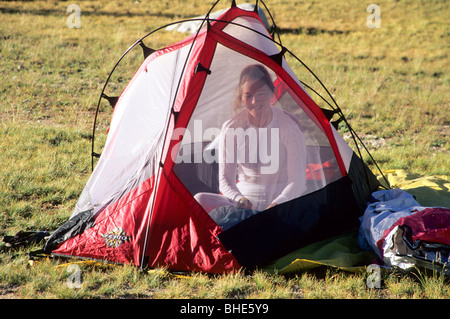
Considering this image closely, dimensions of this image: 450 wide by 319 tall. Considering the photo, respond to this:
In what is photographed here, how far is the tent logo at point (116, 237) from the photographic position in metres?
3.83

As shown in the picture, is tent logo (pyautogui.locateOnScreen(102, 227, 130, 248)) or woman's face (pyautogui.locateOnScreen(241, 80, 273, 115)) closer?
tent logo (pyautogui.locateOnScreen(102, 227, 130, 248))

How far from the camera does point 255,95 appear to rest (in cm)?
397

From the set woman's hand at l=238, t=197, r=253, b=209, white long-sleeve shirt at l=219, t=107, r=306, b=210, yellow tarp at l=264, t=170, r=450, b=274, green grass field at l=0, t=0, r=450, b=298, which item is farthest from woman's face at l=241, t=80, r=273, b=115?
green grass field at l=0, t=0, r=450, b=298

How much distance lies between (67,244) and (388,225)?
2635mm

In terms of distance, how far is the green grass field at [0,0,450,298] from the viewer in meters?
3.61

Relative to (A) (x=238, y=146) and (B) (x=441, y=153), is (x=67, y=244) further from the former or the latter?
(B) (x=441, y=153)

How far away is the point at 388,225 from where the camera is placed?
12.8 feet

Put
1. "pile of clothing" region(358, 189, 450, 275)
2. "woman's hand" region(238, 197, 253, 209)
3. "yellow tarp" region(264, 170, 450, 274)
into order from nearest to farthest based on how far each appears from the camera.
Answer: "pile of clothing" region(358, 189, 450, 275) → "yellow tarp" region(264, 170, 450, 274) → "woman's hand" region(238, 197, 253, 209)

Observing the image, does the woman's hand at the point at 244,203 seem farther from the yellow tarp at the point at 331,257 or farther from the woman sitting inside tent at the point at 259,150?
the yellow tarp at the point at 331,257

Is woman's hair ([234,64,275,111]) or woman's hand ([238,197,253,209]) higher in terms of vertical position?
woman's hair ([234,64,275,111])

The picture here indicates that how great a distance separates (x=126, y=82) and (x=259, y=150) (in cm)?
Result: 679

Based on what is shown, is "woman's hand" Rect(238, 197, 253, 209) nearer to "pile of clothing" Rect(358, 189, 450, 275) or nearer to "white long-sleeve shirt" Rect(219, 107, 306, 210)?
"white long-sleeve shirt" Rect(219, 107, 306, 210)

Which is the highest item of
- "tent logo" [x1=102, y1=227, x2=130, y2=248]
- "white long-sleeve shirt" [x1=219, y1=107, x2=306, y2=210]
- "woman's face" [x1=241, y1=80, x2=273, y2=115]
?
"woman's face" [x1=241, y1=80, x2=273, y2=115]

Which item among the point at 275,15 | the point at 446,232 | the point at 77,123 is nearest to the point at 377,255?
the point at 446,232
